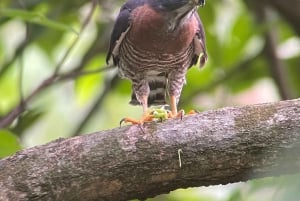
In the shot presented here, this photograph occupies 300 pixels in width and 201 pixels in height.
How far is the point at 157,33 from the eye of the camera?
297 centimetres

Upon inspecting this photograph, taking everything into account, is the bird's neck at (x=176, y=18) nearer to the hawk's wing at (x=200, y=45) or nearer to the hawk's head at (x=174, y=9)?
the hawk's head at (x=174, y=9)

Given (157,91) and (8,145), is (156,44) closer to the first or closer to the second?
(157,91)

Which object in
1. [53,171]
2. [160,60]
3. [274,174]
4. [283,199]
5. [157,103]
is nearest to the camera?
[283,199]

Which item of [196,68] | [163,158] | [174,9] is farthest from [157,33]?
[163,158]

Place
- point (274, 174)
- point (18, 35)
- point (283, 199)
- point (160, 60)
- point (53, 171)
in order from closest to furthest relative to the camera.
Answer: point (283, 199)
point (274, 174)
point (53, 171)
point (160, 60)
point (18, 35)

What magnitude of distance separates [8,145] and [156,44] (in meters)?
0.94

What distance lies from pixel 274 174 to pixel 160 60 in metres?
1.26

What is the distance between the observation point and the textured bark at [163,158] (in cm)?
199

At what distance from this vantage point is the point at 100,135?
2.11 metres

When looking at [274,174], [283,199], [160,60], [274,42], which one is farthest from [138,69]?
[283,199]

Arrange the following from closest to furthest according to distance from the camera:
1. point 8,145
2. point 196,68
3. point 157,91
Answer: point 8,145 → point 157,91 → point 196,68

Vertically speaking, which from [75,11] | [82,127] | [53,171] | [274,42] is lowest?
[53,171]

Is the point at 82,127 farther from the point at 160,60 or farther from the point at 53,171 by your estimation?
the point at 53,171

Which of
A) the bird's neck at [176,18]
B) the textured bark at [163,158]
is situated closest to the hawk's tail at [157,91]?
the bird's neck at [176,18]
